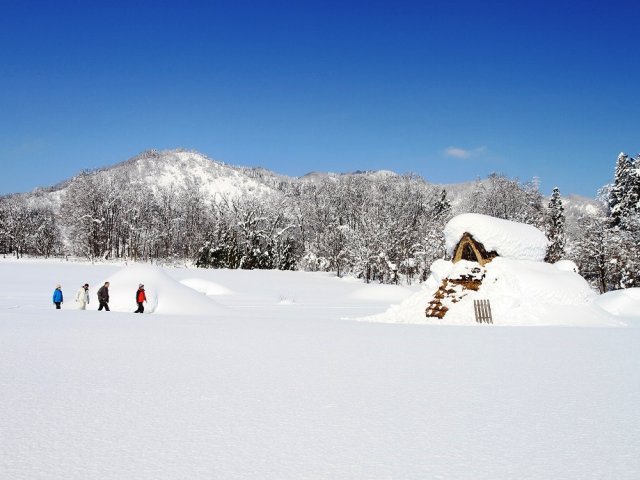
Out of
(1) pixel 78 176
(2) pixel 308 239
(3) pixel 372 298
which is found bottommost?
(3) pixel 372 298

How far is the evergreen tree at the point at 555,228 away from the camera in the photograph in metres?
57.2

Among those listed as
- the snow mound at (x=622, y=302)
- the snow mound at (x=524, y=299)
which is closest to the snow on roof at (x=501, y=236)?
the snow mound at (x=524, y=299)

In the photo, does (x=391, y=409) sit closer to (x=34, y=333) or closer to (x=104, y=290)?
(x=34, y=333)

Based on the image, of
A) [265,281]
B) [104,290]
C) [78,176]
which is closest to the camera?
[104,290]

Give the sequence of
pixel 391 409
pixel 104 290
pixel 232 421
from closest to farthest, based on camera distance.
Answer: pixel 232 421 → pixel 391 409 → pixel 104 290

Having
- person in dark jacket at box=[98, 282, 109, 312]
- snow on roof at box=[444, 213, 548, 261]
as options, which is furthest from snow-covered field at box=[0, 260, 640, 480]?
snow on roof at box=[444, 213, 548, 261]

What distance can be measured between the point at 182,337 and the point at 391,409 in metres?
8.50

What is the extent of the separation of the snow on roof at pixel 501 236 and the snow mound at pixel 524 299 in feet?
1.99

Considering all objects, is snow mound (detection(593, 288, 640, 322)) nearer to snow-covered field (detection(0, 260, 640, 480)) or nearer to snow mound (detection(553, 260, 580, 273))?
snow mound (detection(553, 260, 580, 273))

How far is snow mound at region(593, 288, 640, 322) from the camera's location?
30547mm

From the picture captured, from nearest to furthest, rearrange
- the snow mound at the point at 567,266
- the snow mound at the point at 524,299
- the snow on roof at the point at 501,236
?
the snow mound at the point at 524,299 < the snow on roof at the point at 501,236 < the snow mound at the point at 567,266

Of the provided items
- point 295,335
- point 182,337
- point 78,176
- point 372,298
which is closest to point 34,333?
point 182,337

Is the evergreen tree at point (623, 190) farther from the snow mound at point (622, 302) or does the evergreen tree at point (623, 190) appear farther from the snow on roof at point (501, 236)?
the snow on roof at point (501, 236)

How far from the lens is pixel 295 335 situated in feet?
48.2
